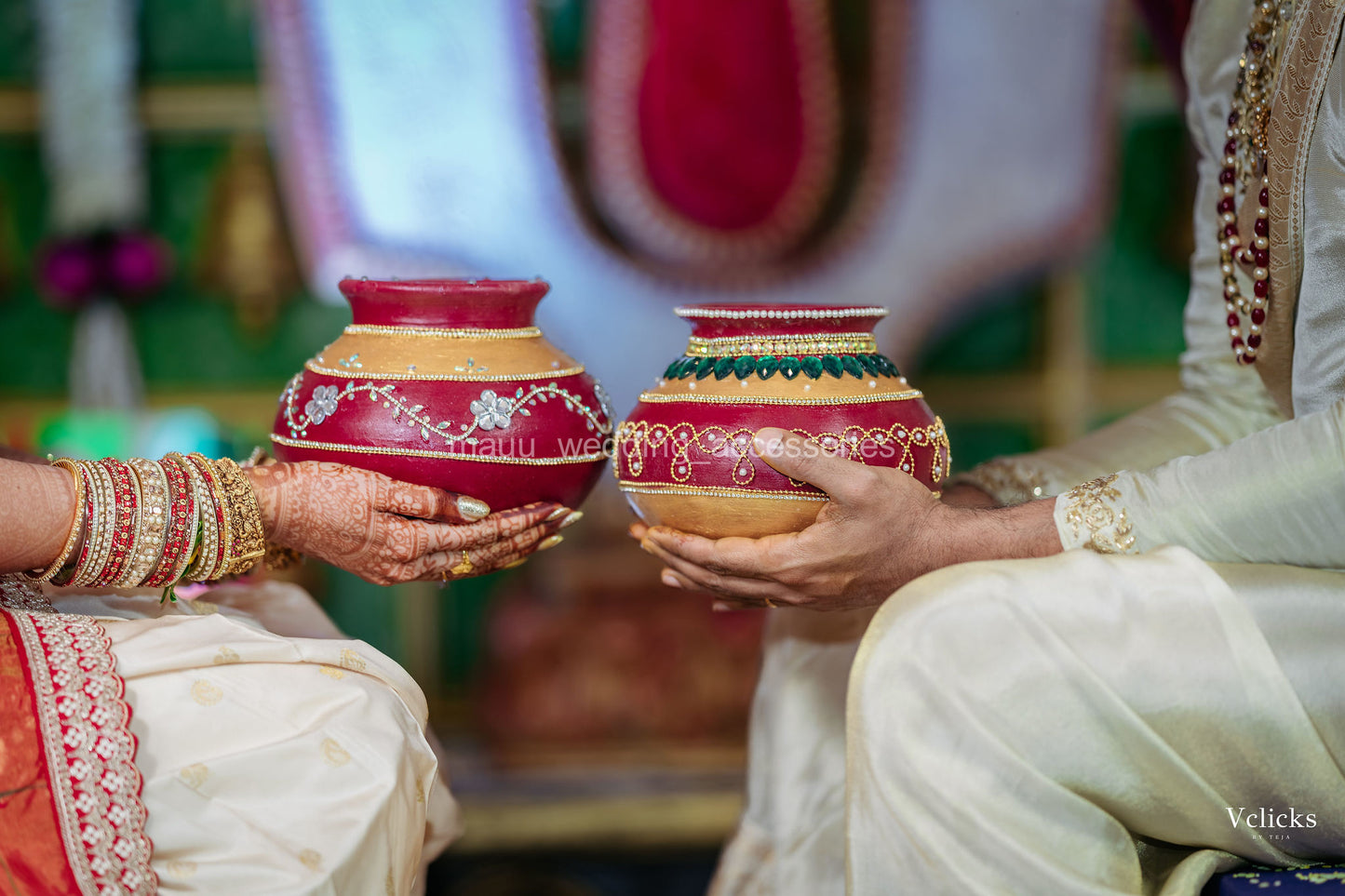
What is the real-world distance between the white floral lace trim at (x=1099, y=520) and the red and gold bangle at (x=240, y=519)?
35.8 inches

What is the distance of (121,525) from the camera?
4.77 feet

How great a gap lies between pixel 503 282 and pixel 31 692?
745 millimetres

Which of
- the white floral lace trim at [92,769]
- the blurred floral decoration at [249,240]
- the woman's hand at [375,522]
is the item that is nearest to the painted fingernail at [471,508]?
the woman's hand at [375,522]

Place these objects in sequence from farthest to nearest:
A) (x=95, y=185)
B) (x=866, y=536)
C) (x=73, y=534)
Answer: (x=95, y=185) < (x=866, y=536) < (x=73, y=534)

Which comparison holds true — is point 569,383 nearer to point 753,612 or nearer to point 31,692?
point 31,692

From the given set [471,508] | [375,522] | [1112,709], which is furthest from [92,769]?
[1112,709]

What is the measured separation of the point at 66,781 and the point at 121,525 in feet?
0.94

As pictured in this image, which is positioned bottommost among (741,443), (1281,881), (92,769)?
(1281,881)

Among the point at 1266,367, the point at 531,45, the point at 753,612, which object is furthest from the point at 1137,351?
the point at 1266,367

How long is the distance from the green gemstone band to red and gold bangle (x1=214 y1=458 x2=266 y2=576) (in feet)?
1.79

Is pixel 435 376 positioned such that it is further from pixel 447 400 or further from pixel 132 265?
pixel 132 265

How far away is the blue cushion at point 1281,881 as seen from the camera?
1.27 m

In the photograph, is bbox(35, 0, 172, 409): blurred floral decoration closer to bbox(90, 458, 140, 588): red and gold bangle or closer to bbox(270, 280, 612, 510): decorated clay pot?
bbox(270, 280, 612, 510): decorated clay pot

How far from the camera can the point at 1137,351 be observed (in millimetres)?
4023
